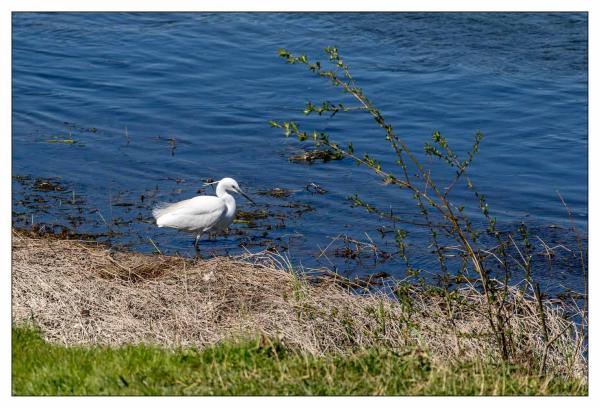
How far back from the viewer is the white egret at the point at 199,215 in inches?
444

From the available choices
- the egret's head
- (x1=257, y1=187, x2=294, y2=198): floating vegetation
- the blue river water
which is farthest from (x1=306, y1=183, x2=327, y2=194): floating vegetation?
the egret's head

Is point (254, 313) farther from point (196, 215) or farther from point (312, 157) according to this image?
point (312, 157)

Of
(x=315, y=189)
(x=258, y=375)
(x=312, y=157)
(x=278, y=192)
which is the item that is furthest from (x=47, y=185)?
(x=258, y=375)

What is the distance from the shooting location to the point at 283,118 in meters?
16.1

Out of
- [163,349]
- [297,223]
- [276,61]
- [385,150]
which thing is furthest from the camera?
[276,61]

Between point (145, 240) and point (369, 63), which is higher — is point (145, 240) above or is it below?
below

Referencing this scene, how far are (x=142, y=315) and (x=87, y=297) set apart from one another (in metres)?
0.55

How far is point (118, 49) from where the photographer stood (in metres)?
19.9

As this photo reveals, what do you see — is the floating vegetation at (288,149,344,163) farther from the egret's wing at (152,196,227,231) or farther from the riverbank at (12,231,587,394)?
the riverbank at (12,231,587,394)

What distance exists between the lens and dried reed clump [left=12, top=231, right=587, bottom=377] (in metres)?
7.82

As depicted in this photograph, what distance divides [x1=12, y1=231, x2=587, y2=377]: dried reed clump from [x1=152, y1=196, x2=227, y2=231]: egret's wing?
159cm

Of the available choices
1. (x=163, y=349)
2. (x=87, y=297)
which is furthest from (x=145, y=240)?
(x=163, y=349)

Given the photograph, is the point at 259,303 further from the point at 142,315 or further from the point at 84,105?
the point at 84,105

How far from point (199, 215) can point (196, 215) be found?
35mm
